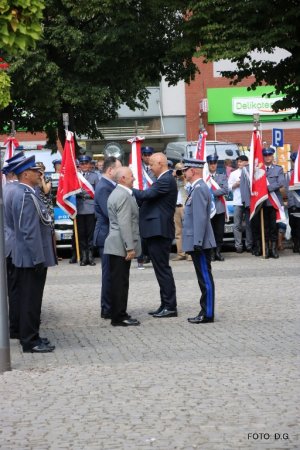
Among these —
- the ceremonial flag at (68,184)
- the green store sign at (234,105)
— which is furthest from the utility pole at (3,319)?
the green store sign at (234,105)

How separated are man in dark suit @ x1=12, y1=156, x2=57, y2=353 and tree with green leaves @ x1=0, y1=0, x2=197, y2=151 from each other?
1774 cm

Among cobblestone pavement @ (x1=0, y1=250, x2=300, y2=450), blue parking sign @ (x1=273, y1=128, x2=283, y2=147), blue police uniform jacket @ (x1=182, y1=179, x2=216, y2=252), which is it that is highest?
blue parking sign @ (x1=273, y1=128, x2=283, y2=147)

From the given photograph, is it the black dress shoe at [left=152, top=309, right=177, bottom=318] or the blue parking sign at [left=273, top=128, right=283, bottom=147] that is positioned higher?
the blue parking sign at [left=273, top=128, right=283, bottom=147]

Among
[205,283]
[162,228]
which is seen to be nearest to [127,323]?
[205,283]

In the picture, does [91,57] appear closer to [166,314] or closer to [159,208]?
[159,208]

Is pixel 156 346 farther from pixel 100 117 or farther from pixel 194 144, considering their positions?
pixel 100 117

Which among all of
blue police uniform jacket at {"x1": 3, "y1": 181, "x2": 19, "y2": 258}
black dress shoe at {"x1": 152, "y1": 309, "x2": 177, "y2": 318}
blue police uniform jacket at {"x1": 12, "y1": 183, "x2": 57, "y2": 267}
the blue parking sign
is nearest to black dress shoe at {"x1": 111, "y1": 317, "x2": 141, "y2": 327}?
black dress shoe at {"x1": 152, "y1": 309, "x2": 177, "y2": 318}

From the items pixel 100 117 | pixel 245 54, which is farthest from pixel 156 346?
pixel 100 117

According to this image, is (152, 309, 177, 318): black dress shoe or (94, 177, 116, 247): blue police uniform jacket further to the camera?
(94, 177, 116, 247): blue police uniform jacket

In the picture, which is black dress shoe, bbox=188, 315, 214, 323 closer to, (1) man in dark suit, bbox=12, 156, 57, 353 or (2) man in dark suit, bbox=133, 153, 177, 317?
(2) man in dark suit, bbox=133, 153, 177, 317

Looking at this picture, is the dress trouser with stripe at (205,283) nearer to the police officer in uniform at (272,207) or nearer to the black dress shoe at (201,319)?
the black dress shoe at (201,319)

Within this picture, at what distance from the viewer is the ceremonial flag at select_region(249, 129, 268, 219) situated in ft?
63.2

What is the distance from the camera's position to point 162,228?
11.6m

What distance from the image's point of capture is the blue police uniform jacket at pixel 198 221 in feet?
36.4
